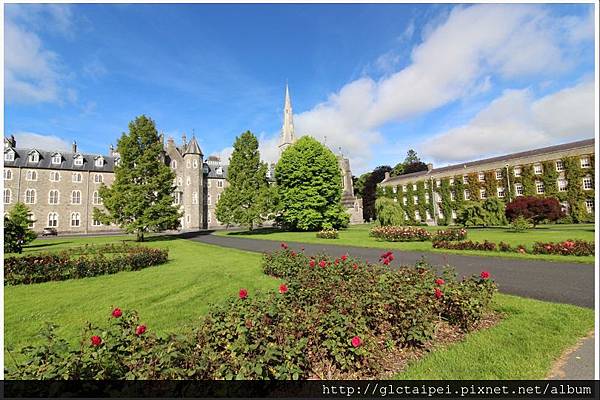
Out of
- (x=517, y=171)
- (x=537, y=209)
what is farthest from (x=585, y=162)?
(x=537, y=209)

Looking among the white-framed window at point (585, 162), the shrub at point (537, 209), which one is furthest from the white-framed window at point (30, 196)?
the white-framed window at point (585, 162)

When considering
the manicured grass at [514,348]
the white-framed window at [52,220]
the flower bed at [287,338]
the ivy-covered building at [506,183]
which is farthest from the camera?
the white-framed window at [52,220]

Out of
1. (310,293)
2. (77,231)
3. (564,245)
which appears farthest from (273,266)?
(77,231)

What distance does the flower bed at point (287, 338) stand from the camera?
3230mm

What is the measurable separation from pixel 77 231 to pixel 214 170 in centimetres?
2764

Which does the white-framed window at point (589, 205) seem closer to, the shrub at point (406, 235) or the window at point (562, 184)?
the window at point (562, 184)

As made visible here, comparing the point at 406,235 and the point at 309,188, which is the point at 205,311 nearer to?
the point at 406,235

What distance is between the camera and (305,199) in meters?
37.7

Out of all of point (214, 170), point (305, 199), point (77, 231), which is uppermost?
point (214, 170)

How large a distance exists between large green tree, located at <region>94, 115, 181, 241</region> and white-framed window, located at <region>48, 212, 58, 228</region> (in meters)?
28.7

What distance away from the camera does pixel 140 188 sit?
1156 inches

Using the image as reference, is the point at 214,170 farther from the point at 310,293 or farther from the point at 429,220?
the point at 310,293

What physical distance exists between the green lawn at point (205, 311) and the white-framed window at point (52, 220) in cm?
4978

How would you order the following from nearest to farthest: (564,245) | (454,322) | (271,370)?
(271,370) → (454,322) → (564,245)
